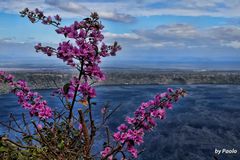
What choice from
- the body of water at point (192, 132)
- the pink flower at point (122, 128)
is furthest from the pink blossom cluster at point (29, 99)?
the body of water at point (192, 132)

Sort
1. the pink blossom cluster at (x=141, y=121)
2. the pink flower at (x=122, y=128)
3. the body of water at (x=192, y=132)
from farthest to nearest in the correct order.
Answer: the body of water at (x=192, y=132), the pink flower at (x=122, y=128), the pink blossom cluster at (x=141, y=121)

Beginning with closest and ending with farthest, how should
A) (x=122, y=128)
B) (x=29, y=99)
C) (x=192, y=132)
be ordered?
(x=122, y=128) < (x=29, y=99) < (x=192, y=132)

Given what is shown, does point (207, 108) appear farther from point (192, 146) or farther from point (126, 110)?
point (192, 146)

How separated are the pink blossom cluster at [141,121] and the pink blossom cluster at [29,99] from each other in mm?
1222

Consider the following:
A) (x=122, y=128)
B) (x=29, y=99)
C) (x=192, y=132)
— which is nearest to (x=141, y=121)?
(x=122, y=128)

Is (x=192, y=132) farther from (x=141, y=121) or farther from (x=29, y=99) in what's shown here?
(x=141, y=121)

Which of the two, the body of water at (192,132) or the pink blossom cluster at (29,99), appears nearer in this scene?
the pink blossom cluster at (29,99)

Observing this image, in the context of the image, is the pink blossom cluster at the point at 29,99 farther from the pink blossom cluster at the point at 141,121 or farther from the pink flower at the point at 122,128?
the pink blossom cluster at the point at 141,121

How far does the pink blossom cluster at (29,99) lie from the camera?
5365 mm

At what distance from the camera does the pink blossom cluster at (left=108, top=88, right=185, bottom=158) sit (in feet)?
14.9

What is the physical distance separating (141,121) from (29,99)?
1967 millimetres

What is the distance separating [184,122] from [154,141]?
33.7 ft

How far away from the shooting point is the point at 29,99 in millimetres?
5848

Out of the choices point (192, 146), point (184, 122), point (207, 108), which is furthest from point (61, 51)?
point (207, 108)
